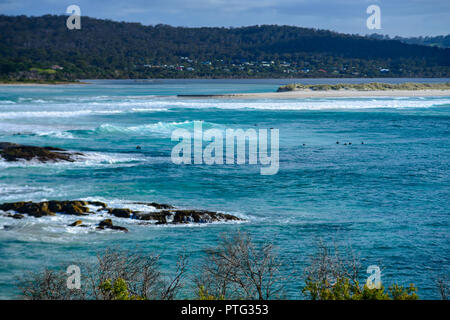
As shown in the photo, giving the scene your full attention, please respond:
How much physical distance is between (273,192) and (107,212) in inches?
305

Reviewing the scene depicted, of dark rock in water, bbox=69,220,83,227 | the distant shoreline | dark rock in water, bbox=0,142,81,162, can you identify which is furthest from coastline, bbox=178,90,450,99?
dark rock in water, bbox=69,220,83,227

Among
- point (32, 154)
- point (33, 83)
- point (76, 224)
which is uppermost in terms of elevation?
point (33, 83)

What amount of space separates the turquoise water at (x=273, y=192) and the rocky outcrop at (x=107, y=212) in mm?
604

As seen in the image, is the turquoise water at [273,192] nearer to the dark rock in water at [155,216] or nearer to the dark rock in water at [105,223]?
the dark rock in water at [105,223]

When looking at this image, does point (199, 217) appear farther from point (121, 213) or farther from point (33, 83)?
point (33, 83)

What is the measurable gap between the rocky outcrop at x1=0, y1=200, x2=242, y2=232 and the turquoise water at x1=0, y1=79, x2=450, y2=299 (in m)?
0.60

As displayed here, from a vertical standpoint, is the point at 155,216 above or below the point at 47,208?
below

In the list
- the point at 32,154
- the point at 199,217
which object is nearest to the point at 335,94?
the point at 32,154

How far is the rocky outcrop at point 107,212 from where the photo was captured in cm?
1991

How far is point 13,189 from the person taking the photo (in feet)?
79.9

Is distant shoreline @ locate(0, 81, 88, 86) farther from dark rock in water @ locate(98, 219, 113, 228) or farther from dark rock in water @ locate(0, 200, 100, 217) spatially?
dark rock in water @ locate(98, 219, 113, 228)

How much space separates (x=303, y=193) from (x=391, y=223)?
5.37 metres

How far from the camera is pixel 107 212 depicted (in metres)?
20.5
